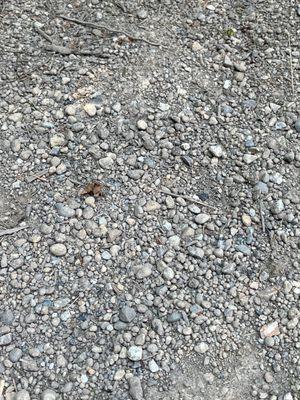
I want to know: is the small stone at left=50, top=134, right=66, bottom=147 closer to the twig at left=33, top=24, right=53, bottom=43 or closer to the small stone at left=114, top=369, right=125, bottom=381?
the twig at left=33, top=24, right=53, bottom=43

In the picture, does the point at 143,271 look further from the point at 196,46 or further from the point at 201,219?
the point at 196,46

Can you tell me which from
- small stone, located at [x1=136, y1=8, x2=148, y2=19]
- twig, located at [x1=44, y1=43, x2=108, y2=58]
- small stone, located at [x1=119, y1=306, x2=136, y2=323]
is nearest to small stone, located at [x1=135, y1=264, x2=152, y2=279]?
small stone, located at [x1=119, y1=306, x2=136, y2=323]

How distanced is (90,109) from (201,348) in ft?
5.22

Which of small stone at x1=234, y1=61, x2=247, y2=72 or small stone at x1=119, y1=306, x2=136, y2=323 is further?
small stone at x1=234, y1=61, x2=247, y2=72

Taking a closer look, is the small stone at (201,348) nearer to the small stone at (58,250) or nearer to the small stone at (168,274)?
the small stone at (168,274)

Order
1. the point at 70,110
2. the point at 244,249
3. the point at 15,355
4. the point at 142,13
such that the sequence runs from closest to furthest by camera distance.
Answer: the point at 15,355
the point at 244,249
the point at 70,110
the point at 142,13

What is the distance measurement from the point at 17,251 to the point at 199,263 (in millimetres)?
957

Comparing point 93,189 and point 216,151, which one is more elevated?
point 216,151

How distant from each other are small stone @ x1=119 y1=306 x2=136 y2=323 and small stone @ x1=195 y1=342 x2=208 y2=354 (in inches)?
13.5

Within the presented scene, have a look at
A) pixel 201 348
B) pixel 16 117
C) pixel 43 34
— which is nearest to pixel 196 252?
pixel 201 348

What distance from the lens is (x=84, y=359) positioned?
9.50ft

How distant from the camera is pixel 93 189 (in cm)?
338

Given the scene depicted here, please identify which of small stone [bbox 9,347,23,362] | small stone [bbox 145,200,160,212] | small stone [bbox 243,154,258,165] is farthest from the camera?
small stone [bbox 243,154,258,165]

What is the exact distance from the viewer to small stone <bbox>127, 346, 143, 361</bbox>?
289 centimetres
